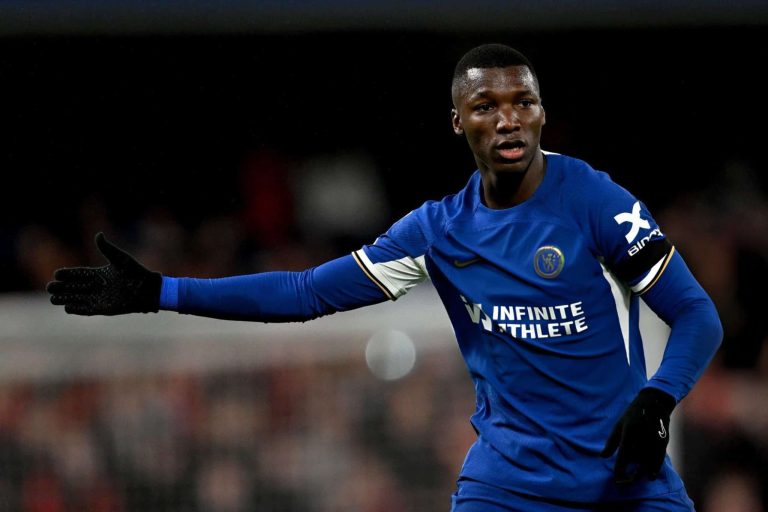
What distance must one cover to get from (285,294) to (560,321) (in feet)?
2.77

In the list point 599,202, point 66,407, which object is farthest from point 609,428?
point 66,407

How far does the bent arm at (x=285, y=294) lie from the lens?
13.1 ft

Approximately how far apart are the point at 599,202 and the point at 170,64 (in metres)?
8.25

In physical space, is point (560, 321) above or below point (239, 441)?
above

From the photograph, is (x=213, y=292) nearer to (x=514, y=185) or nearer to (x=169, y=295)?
(x=169, y=295)

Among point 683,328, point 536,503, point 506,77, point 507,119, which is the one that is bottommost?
point 536,503

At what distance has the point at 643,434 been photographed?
3414 mm

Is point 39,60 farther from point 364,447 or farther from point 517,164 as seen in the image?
point 517,164

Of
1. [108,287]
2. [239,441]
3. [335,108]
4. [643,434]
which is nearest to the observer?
[643,434]

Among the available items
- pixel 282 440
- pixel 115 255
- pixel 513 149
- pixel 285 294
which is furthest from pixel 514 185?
pixel 282 440

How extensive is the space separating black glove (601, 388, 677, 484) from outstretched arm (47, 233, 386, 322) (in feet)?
3.05

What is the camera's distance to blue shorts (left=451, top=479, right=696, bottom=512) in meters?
3.67

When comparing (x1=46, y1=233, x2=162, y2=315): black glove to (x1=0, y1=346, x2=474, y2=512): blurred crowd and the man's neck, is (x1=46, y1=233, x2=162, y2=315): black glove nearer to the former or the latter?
the man's neck

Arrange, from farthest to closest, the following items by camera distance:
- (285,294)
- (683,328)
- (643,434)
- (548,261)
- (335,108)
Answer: (335,108), (285,294), (548,261), (683,328), (643,434)
